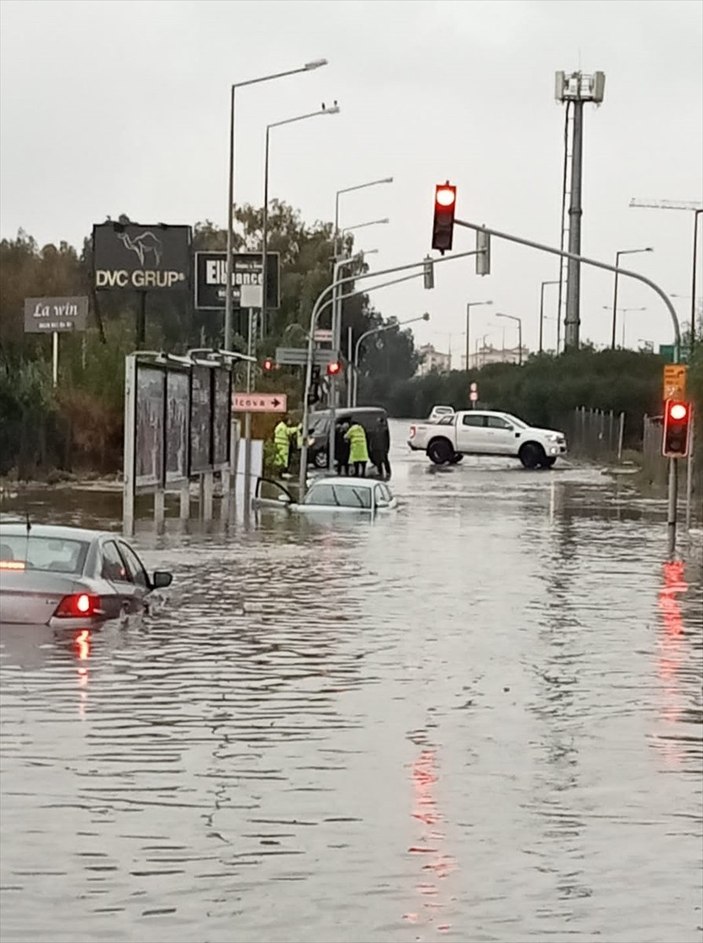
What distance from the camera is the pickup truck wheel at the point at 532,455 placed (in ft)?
240

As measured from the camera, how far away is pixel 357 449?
57.2 metres

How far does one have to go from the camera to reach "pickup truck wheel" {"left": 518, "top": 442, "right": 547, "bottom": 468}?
73.2 metres

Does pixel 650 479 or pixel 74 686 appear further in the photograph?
pixel 650 479

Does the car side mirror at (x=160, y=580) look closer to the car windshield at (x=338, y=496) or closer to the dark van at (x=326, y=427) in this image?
the car windshield at (x=338, y=496)

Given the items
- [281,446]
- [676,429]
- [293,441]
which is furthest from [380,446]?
[676,429]

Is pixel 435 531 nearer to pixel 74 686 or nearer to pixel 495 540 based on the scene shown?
pixel 495 540

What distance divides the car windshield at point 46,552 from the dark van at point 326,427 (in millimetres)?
42387

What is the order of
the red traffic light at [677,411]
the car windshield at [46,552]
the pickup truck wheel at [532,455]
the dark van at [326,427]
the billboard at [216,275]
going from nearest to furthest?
the car windshield at [46,552], the red traffic light at [677,411], the dark van at [326,427], the billboard at [216,275], the pickup truck wheel at [532,455]

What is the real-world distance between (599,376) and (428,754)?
85.0m

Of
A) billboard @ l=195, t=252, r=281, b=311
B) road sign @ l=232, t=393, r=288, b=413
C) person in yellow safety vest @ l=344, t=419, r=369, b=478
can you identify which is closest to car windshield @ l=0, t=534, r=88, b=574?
road sign @ l=232, t=393, r=288, b=413

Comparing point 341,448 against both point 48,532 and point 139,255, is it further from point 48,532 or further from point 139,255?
point 48,532

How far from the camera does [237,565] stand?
29.5 m

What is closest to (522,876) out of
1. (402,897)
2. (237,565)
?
(402,897)

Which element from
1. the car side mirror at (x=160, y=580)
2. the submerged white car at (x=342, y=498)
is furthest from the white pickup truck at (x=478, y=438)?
the car side mirror at (x=160, y=580)
